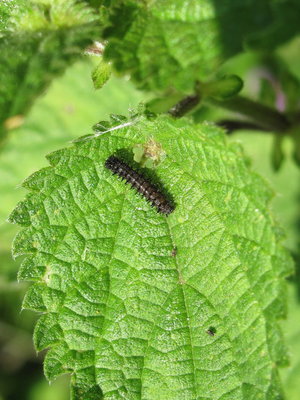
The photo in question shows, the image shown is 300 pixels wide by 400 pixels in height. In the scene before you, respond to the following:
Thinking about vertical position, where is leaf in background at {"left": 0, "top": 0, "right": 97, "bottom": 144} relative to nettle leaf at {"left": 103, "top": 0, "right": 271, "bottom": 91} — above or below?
below

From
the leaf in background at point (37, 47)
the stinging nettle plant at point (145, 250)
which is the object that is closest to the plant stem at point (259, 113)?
the stinging nettle plant at point (145, 250)

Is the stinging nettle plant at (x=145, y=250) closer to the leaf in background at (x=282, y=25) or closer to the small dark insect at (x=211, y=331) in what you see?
the small dark insect at (x=211, y=331)

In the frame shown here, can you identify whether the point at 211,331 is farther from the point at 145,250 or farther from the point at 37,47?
the point at 37,47

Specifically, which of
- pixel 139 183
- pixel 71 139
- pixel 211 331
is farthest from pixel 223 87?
pixel 71 139

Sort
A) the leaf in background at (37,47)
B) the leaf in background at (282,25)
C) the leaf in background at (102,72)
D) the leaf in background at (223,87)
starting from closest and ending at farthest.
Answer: the leaf in background at (37,47)
the leaf in background at (102,72)
the leaf in background at (223,87)
the leaf in background at (282,25)

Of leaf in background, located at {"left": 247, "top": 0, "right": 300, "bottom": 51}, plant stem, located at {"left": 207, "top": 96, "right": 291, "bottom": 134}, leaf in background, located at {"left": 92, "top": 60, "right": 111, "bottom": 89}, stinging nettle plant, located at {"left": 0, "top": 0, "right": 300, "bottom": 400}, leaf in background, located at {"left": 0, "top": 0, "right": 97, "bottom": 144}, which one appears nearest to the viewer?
leaf in background, located at {"left": 0, "top": 0, "right": 97, "bottom": 144}

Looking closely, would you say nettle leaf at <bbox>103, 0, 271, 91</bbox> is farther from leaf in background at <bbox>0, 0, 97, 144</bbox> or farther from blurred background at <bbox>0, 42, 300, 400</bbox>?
blurred background at <bbox>0, 42, 300, 400</bbox>

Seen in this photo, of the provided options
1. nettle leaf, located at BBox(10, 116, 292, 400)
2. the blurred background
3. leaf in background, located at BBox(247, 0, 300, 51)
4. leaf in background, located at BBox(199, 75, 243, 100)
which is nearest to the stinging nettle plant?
nettle leaf, located at BBox(10, 116, 292, 400)
